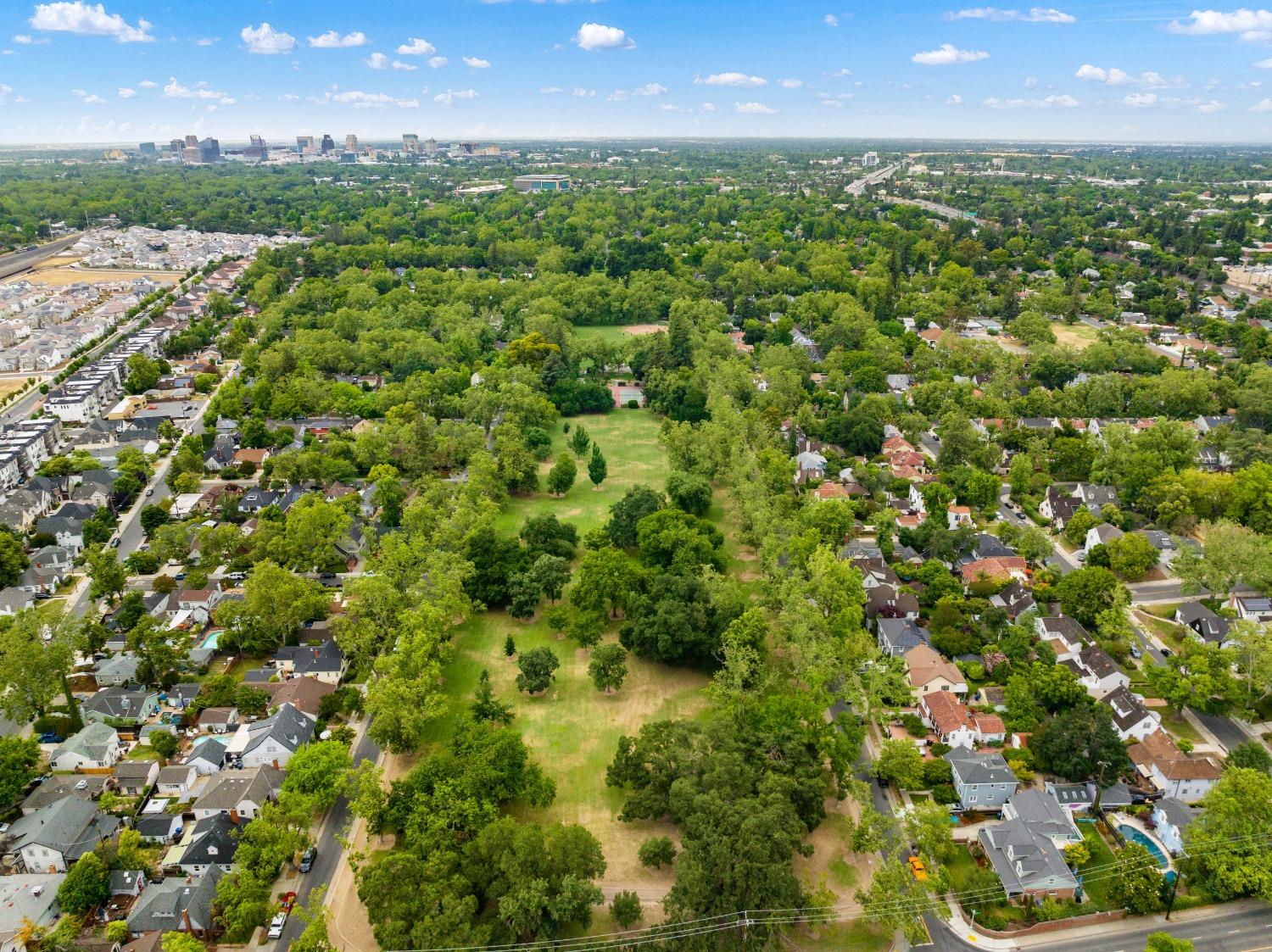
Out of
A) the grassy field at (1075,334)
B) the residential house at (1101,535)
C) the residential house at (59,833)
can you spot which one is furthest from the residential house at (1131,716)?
the grassy field at (1075,334)

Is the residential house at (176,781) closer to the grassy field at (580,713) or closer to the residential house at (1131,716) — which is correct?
the grassy field at (580,713)

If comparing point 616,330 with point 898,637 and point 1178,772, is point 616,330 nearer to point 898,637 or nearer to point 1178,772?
point 898,637


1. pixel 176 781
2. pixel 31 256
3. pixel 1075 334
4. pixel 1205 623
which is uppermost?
pixel 31 256

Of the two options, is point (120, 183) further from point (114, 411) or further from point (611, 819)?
point (611, 819)

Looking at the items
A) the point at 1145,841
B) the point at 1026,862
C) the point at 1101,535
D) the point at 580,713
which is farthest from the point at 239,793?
the point at 1101,535

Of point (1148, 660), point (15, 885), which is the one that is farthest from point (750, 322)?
point (15, 885)
